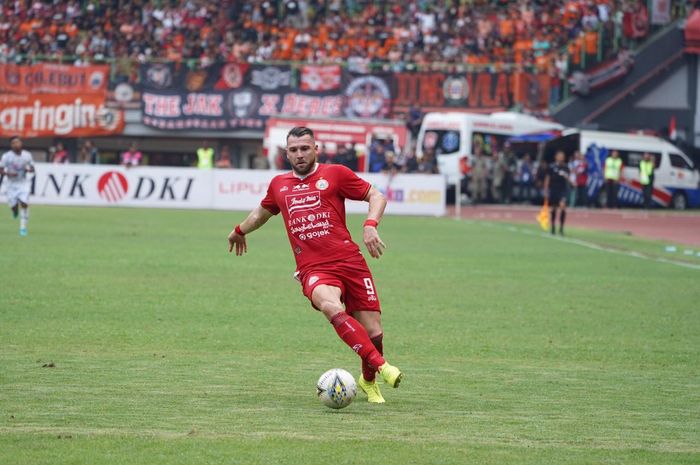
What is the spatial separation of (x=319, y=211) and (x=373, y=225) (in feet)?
1.40

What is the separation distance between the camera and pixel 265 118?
5128 cm

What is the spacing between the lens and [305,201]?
9812 millimetres

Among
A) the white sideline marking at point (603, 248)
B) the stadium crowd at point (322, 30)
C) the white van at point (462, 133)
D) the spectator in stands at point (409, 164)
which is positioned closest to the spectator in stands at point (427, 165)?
the spectator in stands at point (409, 164)

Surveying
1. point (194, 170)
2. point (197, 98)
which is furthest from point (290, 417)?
point (197, 98)

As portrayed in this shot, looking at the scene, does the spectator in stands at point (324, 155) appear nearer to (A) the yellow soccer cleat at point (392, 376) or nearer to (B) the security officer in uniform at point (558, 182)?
(B) the security officer in uniform at point (558, 182)

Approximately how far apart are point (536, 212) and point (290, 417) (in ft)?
132

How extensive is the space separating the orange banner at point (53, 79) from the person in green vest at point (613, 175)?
740 inches

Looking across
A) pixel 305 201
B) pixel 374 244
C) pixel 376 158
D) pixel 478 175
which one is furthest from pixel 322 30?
pixel 374 244

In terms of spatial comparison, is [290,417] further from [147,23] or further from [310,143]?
[147,23]

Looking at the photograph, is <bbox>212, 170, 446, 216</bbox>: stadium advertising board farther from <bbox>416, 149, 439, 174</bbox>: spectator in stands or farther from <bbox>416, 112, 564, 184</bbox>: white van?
<bbox>416, 112, 564, 184</bbox>: white van

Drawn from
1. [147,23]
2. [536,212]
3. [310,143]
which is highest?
[147,23]

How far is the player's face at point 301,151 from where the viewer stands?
9.66 meters

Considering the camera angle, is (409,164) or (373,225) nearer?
(373,225)

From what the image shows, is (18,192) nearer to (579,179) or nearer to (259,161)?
(259,161)
